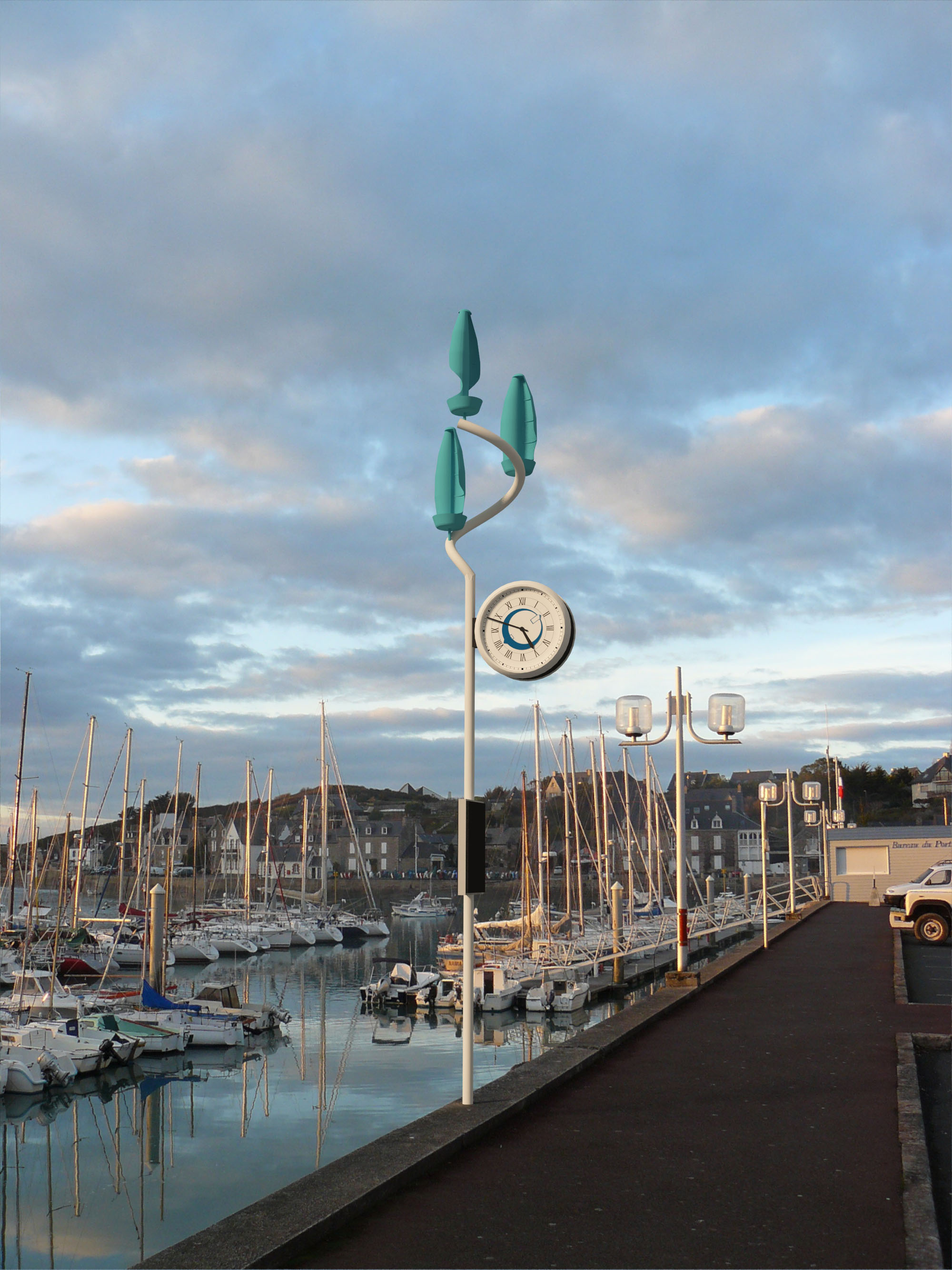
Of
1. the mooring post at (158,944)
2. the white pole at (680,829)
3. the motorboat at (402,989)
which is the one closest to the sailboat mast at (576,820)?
the motorboat at (402,989)

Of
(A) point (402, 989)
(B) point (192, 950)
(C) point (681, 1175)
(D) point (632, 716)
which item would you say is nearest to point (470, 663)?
(C) point (681, 1175)

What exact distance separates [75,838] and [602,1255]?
80.2 metres

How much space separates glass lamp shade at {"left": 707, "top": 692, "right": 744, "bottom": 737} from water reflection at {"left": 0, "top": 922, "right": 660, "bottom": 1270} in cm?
1166

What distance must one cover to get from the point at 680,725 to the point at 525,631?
29.4 ft

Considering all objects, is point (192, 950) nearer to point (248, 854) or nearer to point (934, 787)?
point (248, 854)

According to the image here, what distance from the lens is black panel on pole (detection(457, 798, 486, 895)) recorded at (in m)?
8.41

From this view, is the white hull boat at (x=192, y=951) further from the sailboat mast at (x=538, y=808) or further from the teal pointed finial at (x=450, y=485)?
the teal pointed finial at (x=450, y=485)

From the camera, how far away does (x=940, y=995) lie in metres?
16.0

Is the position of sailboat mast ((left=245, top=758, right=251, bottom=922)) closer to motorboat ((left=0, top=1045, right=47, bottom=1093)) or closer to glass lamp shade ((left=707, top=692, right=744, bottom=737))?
motorboat ((left=0, top=1045, right=47, bottom=1093))

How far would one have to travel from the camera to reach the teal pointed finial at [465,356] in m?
9.03

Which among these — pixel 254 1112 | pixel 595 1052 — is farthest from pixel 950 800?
pixel 595 1052

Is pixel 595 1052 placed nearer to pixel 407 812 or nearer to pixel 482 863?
pixel 482 863

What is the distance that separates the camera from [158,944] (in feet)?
124

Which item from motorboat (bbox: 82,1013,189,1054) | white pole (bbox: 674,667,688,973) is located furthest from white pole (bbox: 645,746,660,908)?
white pole (bbox: 674,667,688,973)
